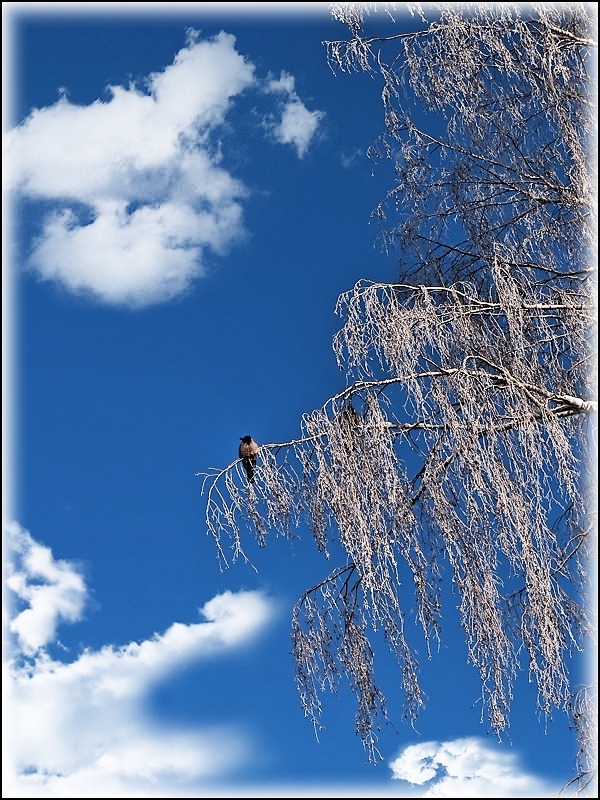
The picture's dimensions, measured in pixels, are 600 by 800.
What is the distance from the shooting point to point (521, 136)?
14.8 ft

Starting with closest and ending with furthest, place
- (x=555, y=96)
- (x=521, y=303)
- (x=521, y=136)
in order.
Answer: (x=521, y=303) < (x=555, y=96) < (x=521, y=136)

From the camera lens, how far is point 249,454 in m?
4.05

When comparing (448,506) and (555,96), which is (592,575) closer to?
(448,506)

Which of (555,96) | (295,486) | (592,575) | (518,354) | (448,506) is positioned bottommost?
(592,575)

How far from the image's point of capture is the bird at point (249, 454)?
4035 mm

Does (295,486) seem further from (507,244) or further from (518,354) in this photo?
(507,244)

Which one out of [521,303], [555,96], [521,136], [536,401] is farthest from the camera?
[521,136]

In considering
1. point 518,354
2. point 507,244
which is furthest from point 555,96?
point 518,354

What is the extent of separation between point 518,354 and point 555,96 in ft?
4.54

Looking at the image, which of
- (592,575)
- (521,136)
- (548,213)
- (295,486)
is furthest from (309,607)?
(521,136)

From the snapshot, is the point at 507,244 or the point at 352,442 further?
the point at 507,244

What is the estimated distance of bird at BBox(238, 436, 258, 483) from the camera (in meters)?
4.04

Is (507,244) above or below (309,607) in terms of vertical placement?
above

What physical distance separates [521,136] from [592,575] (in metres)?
2.27
